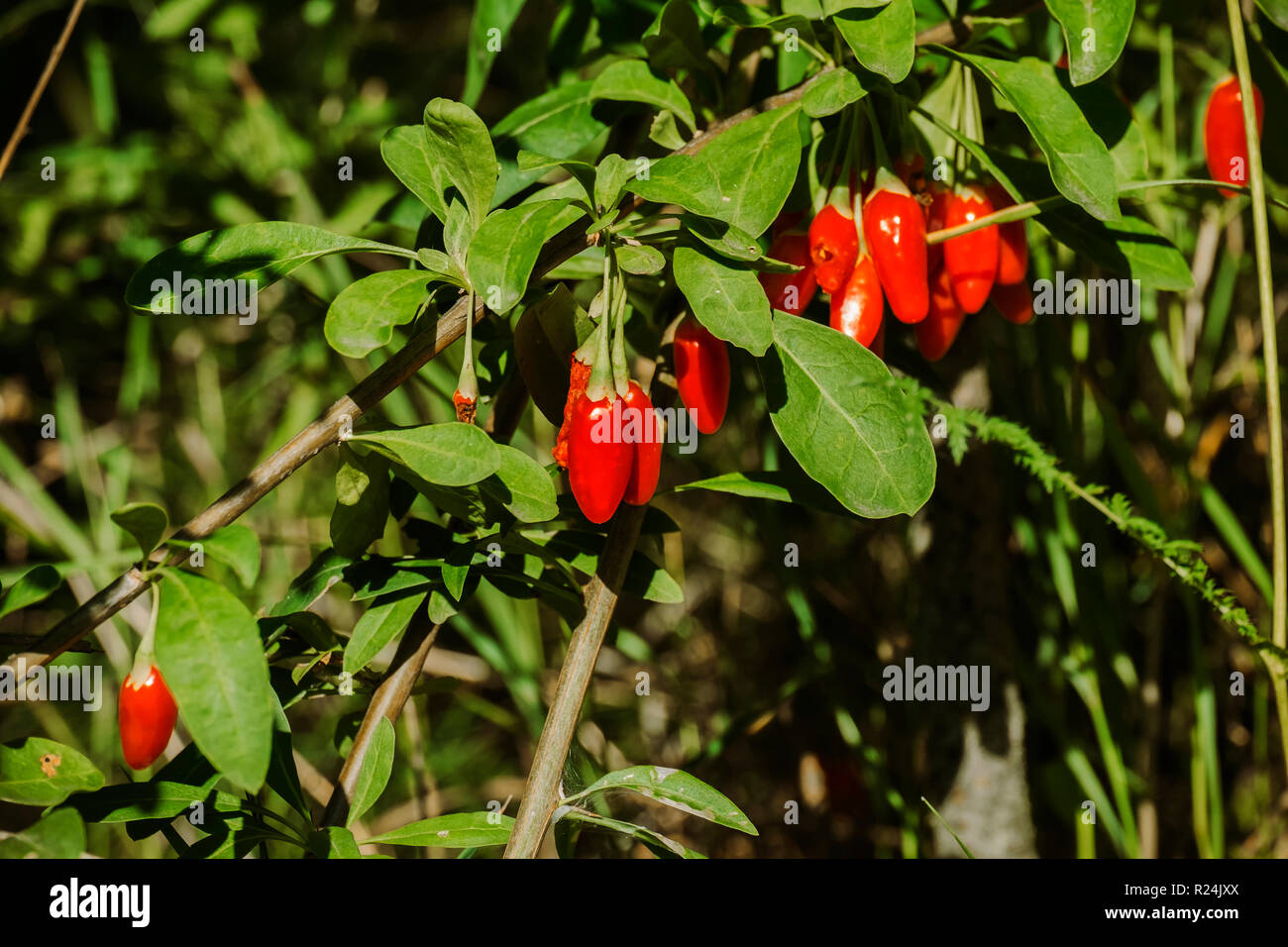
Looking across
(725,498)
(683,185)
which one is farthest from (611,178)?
(725,498)

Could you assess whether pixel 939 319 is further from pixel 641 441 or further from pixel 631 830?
pixel 631 830

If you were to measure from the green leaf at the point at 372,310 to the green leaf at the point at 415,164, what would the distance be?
2.1 inches

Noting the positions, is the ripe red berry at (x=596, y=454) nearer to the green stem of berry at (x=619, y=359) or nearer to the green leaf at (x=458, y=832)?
the green stem of berry at (x=619, y=359)

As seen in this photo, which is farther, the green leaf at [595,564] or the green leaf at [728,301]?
the green leaf at [595,564]

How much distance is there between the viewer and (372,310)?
624 millimetres

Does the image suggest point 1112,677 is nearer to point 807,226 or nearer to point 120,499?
point 807,226

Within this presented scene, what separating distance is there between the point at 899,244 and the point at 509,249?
0.30 metres

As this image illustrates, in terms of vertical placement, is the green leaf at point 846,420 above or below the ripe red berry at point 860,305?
below

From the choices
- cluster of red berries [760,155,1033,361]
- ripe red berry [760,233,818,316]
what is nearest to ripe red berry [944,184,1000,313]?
cluster of red berries [760,155,1033,361]

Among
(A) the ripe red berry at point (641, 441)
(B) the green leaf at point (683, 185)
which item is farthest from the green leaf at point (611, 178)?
(A) the ripe red berry at point (641, 441)

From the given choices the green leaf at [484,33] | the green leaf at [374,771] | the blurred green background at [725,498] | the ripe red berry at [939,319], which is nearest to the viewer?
the green leaf at [374,771]

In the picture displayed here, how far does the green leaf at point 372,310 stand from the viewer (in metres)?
0.61

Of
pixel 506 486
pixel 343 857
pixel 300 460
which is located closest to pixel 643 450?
pixel 506 486
